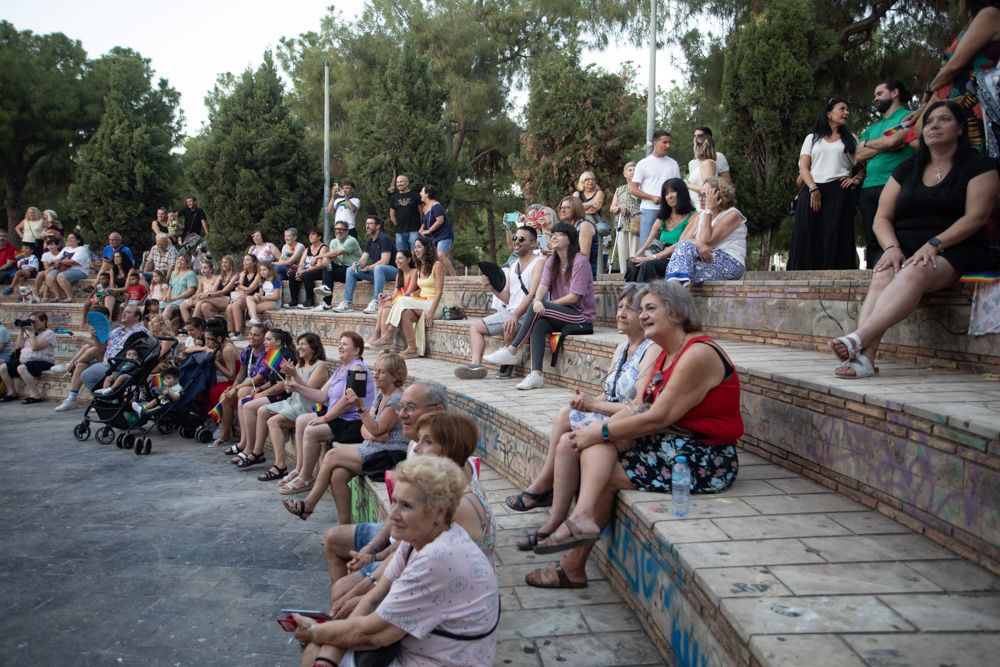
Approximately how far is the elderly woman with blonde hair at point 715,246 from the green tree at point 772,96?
641cm

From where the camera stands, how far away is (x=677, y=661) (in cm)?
279

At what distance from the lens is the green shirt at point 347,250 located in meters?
13.3

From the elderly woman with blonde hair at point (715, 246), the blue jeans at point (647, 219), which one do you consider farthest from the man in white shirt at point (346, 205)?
the elderly woman with blonde hair at point (715, 246)

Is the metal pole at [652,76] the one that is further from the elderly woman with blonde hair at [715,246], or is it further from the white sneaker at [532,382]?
the white sneaker at [532,382]

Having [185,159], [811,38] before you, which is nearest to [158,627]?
[811,38]

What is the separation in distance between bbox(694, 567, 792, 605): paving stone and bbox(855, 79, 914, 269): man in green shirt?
4.53m

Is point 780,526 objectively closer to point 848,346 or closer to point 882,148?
point 848,346

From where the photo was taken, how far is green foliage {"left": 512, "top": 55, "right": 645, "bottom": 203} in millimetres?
18141

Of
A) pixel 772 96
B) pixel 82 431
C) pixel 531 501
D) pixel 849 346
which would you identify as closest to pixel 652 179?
pixel 772 96

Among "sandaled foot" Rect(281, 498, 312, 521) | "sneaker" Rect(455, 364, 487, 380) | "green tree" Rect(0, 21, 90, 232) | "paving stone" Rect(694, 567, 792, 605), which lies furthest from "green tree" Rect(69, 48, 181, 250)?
"paving stone" Rect(694, 567, 792, 605)

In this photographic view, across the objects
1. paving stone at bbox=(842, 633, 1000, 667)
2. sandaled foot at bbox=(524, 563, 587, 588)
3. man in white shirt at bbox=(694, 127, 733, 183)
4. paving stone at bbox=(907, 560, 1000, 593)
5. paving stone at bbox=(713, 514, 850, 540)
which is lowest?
sandaled foot at bbox=(524, 563, 587, 588)

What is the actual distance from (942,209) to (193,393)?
28.5ft

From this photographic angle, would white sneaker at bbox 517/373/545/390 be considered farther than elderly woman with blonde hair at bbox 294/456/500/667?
Yes

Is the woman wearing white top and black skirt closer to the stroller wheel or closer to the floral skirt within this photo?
the floral skirt
